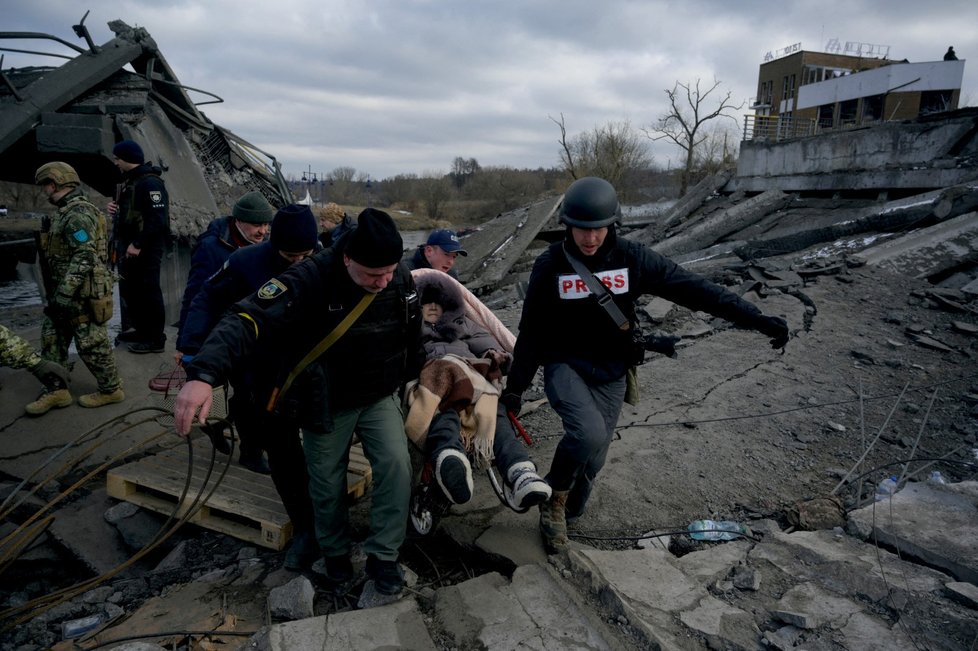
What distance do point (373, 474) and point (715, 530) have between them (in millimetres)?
1788

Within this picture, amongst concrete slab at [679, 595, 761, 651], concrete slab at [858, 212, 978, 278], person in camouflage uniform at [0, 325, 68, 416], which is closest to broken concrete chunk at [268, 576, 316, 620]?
concrete slab at [679, 595, 761, 651]

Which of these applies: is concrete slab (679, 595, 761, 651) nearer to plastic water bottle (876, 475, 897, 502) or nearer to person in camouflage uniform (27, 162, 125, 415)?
plastic water bottle (876, 475, 897, 502)

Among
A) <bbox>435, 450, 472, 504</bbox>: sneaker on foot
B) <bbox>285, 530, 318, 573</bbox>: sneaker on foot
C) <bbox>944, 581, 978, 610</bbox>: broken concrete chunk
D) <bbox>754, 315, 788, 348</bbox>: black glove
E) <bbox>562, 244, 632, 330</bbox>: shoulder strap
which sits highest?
<bbox>562, 244, 632, 330</bbox>: shoulder strap

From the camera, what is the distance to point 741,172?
55.2ft

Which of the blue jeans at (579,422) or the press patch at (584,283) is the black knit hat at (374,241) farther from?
the blue jeans at (579,422)

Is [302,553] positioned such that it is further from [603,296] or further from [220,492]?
[603,296]

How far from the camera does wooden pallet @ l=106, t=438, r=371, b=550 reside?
320 centimetres

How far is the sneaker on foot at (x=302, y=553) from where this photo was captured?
2.97 meters

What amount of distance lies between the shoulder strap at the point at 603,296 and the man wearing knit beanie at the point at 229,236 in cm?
206

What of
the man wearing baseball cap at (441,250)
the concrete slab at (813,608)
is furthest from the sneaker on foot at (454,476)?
the man wearing baseball cap at (441,250)

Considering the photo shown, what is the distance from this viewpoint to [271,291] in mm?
2518

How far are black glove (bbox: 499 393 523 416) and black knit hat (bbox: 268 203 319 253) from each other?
1322mm

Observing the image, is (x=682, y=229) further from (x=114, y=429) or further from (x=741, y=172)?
(x=114, y=429)

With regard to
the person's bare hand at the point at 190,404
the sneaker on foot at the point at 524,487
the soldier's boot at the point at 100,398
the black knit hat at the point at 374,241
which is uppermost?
the black knit hat at the point at 374,241
